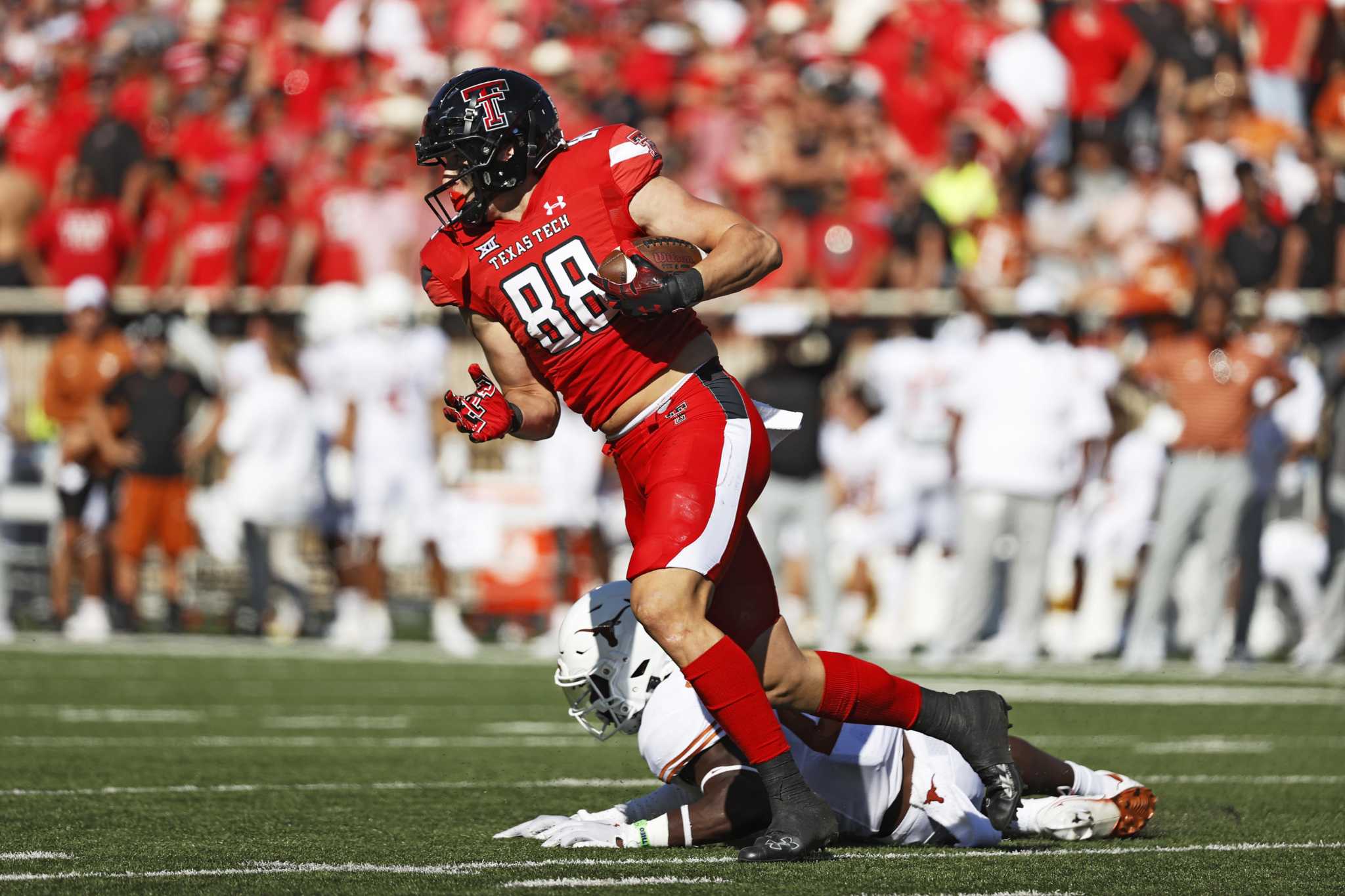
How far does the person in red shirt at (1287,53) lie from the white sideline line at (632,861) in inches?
422

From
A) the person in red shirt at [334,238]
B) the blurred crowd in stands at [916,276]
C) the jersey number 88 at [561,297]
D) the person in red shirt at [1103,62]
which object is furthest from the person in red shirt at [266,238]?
the jersey number 88 at [561,297]

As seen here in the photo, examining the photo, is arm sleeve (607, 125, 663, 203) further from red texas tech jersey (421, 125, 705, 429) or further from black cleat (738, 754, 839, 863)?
black cleat (738, 754, 839, 863)

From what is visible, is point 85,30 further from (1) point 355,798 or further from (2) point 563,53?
(1) point 355,798

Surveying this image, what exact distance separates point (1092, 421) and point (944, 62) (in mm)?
4619

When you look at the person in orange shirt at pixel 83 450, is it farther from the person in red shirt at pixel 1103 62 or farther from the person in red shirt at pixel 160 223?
the person in red shirt at pixel 1103 62

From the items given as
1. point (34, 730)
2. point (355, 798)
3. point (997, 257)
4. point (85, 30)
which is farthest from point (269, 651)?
point (85, 30)

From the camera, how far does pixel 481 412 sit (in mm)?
5332

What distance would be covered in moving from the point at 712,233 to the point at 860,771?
1373 mm

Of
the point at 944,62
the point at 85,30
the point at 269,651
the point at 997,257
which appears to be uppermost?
the point at 85,30

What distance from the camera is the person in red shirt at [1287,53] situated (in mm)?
15242

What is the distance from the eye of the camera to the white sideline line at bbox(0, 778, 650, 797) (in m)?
6.38

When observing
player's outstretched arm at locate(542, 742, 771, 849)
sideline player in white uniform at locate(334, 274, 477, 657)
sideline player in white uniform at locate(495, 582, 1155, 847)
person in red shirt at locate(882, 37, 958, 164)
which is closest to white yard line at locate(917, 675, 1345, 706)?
sideline player in white uniform at locate(334, 274, 477, 657)

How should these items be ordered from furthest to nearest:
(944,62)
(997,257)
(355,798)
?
1. (944,62)
2. (997,257)
3. (355,798)

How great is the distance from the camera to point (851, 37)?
56.6 feet
